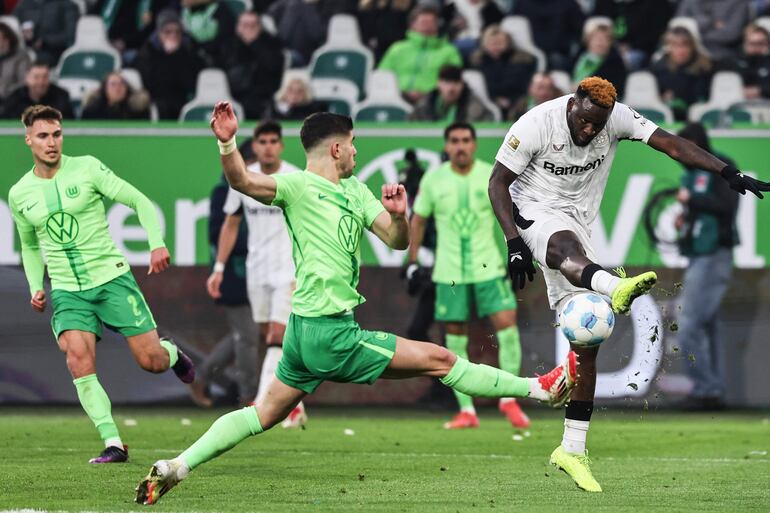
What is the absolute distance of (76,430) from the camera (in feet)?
41.4

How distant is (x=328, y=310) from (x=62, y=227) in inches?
126

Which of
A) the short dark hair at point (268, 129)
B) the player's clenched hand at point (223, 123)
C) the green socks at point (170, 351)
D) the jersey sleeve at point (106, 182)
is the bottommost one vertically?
the green socks at point (170, 351)

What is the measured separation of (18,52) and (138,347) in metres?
7.47

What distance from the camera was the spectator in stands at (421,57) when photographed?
54.6 ft

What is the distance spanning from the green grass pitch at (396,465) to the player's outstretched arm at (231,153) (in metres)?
1.63

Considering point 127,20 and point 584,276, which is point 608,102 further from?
point 127,20

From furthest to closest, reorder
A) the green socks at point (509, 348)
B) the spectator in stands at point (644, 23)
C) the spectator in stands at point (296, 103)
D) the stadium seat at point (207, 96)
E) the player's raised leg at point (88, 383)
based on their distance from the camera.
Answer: the spectator in stands at point (644, 23), the stadium seat at point (207, 96), the spectator in stands at point (296, 103), the green socks at point (509, 348), the player's raised leg at point (88, 383)

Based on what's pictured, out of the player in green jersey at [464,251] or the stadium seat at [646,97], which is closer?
the player in green jersey at [464,251]

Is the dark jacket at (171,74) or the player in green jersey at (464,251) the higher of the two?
the dark jacket at (171,74)

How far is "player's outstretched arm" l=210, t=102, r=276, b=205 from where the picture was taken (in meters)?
7.12

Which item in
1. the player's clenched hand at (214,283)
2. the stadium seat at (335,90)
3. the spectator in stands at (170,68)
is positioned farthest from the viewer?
the spectator in stands at (170,68)

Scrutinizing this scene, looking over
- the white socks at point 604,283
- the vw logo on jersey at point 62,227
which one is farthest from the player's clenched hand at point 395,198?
the vw logo on jersey at point 62,227

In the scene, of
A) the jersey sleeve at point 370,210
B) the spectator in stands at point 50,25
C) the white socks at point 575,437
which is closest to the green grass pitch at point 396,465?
the white socks at point 575,437

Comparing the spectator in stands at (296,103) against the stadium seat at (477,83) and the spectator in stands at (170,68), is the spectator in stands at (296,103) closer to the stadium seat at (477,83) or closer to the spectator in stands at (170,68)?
the spectator in stands at (170,68)
